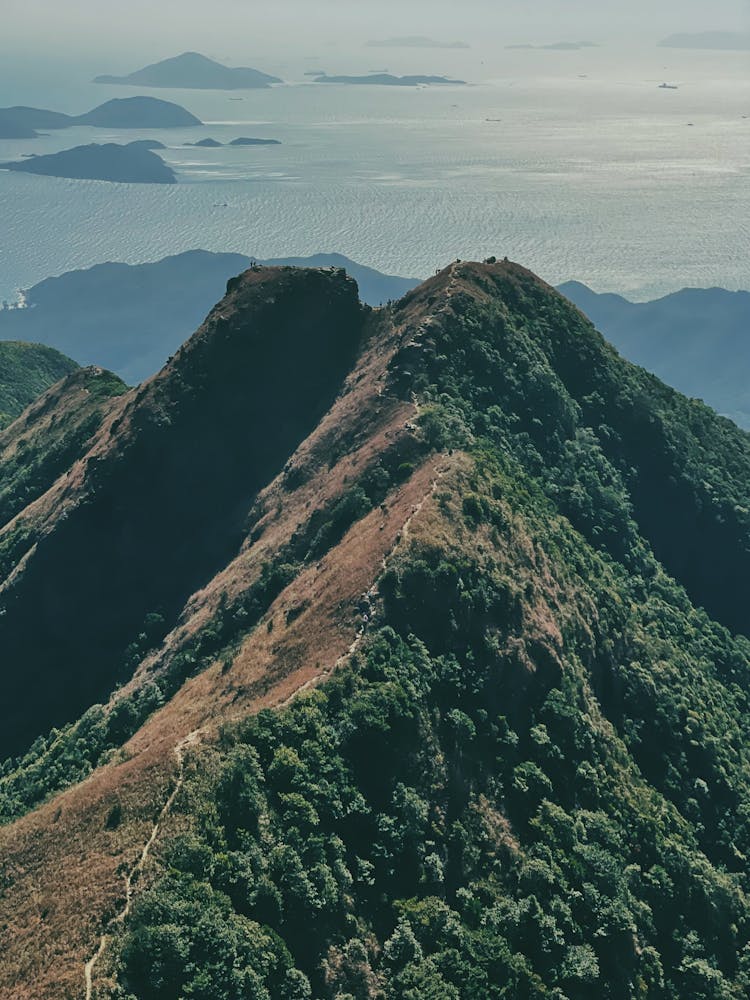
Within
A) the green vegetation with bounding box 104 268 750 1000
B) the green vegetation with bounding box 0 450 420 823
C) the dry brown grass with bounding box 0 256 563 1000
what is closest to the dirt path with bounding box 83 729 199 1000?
the dry brown grass with bounding box 0 256 563 1000

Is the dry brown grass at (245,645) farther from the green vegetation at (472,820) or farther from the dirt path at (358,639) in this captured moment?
the green vegetation at (472,820)

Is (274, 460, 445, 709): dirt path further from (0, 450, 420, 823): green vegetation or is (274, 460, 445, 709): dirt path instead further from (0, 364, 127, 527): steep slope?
(0, 364, 127, 527): steep slope

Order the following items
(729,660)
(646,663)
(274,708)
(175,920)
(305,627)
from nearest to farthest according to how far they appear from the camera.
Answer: (175,920), (274,708), (305,627), (646,663), (729,660)

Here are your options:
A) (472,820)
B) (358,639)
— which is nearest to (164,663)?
(358,639)

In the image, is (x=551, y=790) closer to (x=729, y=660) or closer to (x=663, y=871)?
(x=663, y=871)

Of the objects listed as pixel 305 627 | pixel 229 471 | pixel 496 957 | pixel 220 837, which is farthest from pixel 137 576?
pixel 496 957

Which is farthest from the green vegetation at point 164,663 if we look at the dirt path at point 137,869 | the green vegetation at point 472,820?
the dirt path at point 137,869
